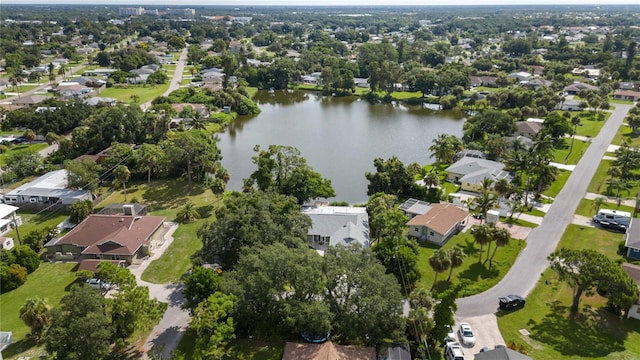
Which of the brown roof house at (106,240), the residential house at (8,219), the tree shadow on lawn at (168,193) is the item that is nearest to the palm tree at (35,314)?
the brown roof house at (106,240)

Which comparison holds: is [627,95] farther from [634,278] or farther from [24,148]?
[24,148]

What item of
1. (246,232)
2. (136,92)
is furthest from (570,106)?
(136,92)

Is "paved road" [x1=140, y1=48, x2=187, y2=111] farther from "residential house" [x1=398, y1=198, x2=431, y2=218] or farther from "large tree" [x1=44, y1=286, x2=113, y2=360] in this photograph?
"large tree" [x1=44, y1=286, x2=113, y2=360]

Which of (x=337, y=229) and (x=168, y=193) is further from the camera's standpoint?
(x=168, y=193)

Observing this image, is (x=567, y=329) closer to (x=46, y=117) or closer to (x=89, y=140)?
(x=89, y=140)

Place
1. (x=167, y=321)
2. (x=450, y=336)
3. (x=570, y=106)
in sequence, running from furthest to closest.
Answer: (x=570, y=106) < (x=167, y=321) < (x=450, y=336)

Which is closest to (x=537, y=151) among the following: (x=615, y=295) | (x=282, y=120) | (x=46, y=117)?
(x=615, y=295)

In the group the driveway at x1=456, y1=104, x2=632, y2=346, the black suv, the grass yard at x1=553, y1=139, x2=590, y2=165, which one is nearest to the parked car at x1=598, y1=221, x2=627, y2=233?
the driveway at x1=456, y1=104, x2=632, y2=346
